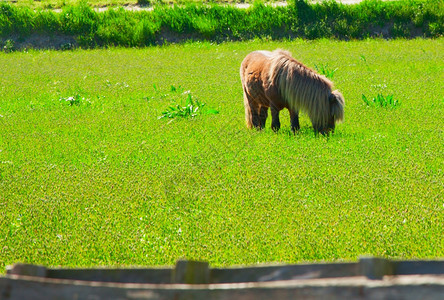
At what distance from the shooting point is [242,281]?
2.83 m

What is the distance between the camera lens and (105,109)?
1419 cm

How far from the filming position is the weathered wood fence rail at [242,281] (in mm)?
2143

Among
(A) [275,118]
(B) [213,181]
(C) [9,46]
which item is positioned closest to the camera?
(B) [213,181]

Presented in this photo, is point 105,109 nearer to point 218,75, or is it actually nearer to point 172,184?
point 218,75

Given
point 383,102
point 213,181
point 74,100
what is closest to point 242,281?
point 213,181

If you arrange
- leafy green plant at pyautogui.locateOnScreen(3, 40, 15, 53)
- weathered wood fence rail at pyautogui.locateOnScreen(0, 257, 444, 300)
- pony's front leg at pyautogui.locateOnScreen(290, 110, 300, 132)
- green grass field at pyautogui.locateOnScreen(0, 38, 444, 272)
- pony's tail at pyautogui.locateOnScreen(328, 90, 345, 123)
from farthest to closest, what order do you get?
leafy green plant at pyautogui.locateOnScreen(3, 40, 15, 53)
pony's front leg at pyautogui.locateOnScreen(290, 110, 300, 132)
pony's tail at pyautogui.locateOnScreen(328, 90, 345, 123)
green grass field at pyautogui.locateOnScreen(0, 38, 444, 272)
weathered wood fence rail at pyautogui.locateOnScreen(0, 257, 444, 300)

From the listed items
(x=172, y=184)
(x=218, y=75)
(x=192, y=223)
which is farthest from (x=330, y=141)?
(x=218, y=75)

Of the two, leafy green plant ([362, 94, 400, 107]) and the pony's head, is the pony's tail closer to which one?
the pony's head

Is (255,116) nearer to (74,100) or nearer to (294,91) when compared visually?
(294,91)

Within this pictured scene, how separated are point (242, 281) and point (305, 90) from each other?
25.1 feet

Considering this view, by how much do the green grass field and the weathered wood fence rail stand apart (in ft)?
8.62

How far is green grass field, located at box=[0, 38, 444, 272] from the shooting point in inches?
229

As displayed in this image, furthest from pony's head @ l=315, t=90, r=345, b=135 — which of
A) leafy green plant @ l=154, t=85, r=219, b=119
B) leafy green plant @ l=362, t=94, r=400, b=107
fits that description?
leafy green plant @ l=154, t=85, r=219, b=119

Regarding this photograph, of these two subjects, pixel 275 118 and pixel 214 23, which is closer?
pixel 275 118
